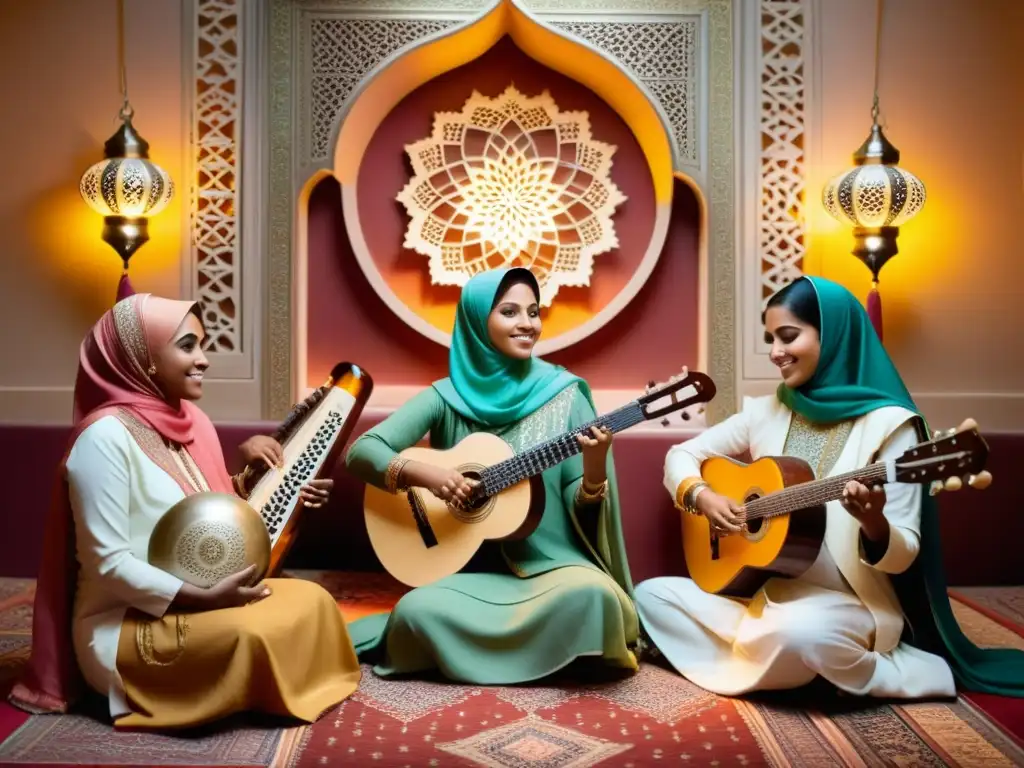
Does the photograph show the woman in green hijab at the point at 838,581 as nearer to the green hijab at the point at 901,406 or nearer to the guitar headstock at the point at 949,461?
the green hijab at the point at 901,406

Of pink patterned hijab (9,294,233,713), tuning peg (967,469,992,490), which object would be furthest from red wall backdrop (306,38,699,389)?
tuning peg (967,469,992,490)

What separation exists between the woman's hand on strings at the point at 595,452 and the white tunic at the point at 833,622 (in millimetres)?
476

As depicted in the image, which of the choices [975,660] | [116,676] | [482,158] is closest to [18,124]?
[482,158]

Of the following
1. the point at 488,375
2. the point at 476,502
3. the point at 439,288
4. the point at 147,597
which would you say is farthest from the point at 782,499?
the point at 439,288

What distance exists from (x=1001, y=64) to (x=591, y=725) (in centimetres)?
346

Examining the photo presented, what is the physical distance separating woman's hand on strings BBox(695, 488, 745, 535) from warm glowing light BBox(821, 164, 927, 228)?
5.07ft

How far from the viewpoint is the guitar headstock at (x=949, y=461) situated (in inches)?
94.0

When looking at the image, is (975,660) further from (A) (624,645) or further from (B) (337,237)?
(B) (337,237)

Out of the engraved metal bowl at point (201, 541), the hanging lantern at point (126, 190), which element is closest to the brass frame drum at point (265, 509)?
the engraved metal bowl at point (201, 541)

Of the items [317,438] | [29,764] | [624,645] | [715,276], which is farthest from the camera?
[715,276]

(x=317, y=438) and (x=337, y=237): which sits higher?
(x=337, y=237)

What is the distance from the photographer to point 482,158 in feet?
14.4

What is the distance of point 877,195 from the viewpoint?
3.93 meters

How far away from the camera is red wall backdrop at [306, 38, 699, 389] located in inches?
175
